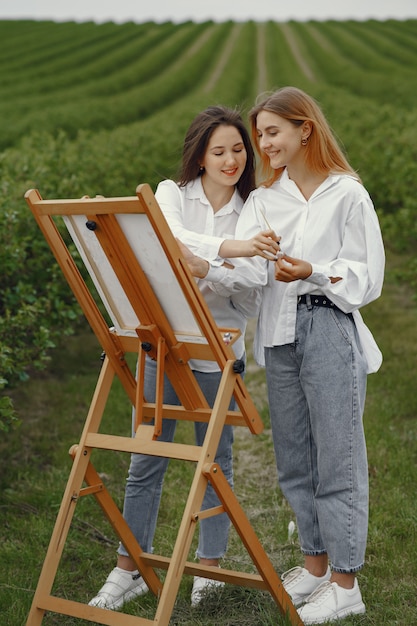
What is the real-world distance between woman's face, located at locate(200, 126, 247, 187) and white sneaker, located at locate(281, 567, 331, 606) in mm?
1573

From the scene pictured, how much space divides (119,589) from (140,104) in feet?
101

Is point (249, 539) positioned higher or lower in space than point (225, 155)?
lower

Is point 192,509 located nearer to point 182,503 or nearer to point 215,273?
point 215,273

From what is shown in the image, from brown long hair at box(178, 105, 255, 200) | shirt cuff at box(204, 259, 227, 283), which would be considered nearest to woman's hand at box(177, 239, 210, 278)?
shirt cuff at box(204, 259, 227, 283)

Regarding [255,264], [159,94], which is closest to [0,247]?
[255,264]

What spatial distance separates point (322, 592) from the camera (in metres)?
3.34

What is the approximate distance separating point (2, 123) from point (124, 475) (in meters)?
18.4

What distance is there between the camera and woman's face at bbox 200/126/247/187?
3.41 m

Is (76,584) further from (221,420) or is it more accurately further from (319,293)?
(319,293)

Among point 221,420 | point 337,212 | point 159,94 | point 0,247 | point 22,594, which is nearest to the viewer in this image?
point 221,420

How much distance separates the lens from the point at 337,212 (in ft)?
10.6

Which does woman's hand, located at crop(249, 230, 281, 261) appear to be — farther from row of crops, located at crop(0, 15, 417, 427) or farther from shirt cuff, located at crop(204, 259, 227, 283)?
row of crops, located at crop(0, 15, 417, 427)

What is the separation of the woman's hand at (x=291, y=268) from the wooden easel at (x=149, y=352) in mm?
298

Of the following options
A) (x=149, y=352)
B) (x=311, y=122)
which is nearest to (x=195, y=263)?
(x=149, y=352)
